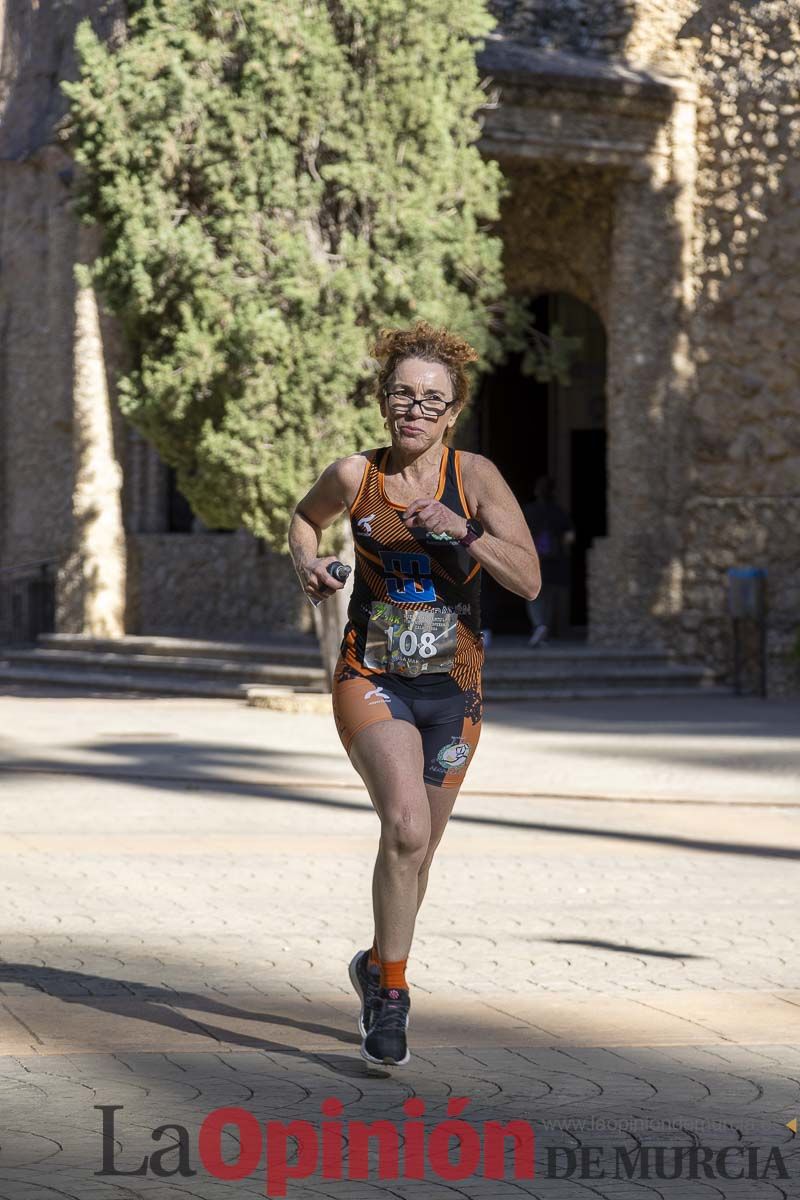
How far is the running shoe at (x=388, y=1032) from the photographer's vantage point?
5312 millimetres

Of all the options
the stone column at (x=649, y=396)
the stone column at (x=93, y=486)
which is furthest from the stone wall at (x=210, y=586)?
the stone column at (x=649, y=396)

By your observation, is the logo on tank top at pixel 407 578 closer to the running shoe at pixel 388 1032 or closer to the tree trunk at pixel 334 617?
the running shoe at pixel 388 1032

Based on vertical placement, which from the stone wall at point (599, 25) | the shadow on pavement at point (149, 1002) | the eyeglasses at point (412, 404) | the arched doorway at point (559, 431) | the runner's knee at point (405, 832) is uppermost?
the stone wall at point (599, 25)

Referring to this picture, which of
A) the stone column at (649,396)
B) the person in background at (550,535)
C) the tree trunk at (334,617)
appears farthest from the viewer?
the person in background at (550,535)

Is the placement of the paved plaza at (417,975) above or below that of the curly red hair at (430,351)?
below

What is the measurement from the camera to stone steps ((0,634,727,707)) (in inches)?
790

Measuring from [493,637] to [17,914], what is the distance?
16.8 meters

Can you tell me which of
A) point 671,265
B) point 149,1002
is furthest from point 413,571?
point 671,265

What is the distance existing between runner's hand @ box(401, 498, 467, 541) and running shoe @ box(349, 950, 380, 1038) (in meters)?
1.20

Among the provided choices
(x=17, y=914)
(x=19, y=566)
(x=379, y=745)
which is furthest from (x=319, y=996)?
(x=19, y=566)

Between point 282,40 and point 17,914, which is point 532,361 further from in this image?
point 17,914

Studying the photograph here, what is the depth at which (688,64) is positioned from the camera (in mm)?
21562

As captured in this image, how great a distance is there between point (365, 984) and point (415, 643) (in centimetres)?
94

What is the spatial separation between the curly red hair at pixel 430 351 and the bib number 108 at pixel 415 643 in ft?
2.26
